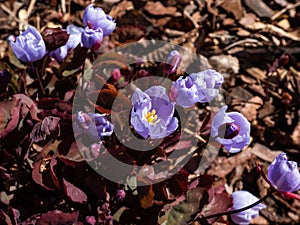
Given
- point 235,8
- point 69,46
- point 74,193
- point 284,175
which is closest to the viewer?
point 284,175

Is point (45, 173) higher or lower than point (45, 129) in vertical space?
lower

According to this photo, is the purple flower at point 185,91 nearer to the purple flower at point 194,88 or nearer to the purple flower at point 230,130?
the purple flower at point 194,88

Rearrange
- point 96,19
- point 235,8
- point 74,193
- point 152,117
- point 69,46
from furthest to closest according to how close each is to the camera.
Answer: point 235,8 < point 69,46 < point 96,19 < point 74,193 < point 152,117

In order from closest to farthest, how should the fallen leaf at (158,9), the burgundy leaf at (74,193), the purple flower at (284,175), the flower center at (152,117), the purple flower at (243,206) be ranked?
the purple flower at (284,175), the flower center at (152,117), the burgundy leaf at (74,193), the purple flower at (243,206), the fallen leaf at (158,9)

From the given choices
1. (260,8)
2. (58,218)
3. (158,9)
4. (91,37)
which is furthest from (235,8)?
(58,218)

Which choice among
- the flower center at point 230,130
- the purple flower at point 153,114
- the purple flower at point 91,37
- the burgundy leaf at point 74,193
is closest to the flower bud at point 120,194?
the burgundy leaf at point 74,193

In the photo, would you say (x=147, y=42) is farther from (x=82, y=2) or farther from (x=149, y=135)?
(x=149, y=135)

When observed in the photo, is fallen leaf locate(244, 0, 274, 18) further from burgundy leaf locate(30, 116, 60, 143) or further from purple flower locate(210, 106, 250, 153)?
burgundy leaf locate(30, 116, 60, 143)

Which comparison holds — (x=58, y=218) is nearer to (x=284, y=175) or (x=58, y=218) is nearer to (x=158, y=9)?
(x=284, y=175)
